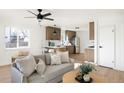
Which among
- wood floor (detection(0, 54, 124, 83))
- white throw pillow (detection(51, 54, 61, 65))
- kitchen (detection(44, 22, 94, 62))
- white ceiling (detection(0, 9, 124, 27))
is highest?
white ceiling (detection(0, 9, 124, 27))

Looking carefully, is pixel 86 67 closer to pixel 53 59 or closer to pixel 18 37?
pixel 53 59

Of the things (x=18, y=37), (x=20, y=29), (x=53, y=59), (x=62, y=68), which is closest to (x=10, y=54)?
(x=18, y=37)

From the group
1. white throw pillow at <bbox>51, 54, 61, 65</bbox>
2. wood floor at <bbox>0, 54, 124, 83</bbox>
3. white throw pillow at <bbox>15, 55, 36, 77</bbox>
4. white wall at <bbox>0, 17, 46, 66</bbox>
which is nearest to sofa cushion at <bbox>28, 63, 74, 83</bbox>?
white throw pillow at <bbox>15, 55, 36, 77</bbox>

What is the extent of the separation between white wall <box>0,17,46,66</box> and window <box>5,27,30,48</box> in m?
0.21

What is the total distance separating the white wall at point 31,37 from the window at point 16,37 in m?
0.21

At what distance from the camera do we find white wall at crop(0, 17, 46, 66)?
5.00m

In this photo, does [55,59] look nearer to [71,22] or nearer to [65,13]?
[65,13]

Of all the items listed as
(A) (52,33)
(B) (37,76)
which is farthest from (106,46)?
(A) (52,33)

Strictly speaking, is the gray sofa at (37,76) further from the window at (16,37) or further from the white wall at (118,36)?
the window at (16,37)

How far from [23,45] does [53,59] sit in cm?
311

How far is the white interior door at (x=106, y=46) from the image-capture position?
14.3ft

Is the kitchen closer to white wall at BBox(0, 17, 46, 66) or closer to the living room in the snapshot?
the living room
